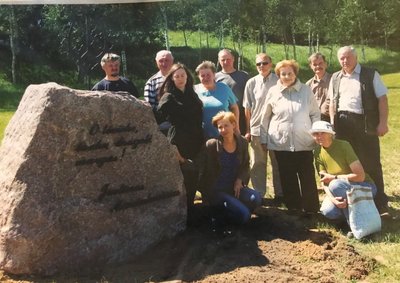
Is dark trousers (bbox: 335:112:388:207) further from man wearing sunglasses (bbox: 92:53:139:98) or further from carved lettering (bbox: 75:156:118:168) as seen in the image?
carved lettering (bbox: 75:156:118:168)

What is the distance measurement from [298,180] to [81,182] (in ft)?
8.43

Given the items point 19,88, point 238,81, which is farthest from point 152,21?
point 238,81

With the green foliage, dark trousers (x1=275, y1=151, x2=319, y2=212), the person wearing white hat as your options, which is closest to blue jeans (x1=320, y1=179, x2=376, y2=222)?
the person wearing white hat

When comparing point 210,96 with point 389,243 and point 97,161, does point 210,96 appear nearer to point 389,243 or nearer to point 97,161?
point 97,161

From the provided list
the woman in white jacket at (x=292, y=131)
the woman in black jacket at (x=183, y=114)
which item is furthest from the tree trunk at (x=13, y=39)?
the woman in white jacket at (x=292, y=131)

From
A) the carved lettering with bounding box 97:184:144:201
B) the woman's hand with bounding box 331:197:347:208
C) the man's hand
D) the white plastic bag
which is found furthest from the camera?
the man's hand

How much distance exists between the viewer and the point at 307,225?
18.7 ft

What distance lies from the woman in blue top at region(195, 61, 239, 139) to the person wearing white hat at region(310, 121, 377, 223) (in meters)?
1.03

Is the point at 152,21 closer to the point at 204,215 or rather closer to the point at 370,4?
the point at 370,4

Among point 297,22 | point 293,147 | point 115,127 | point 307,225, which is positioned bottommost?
point 307,225

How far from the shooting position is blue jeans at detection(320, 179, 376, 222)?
17.5 ft

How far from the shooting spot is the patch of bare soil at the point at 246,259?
4.47 m

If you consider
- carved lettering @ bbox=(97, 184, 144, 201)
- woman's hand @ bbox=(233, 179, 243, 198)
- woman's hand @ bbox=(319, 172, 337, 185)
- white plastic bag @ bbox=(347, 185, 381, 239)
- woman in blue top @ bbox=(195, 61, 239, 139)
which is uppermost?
woman in blue top @ bbox=(195, 61, 239, 139)

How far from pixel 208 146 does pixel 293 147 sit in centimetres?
93
